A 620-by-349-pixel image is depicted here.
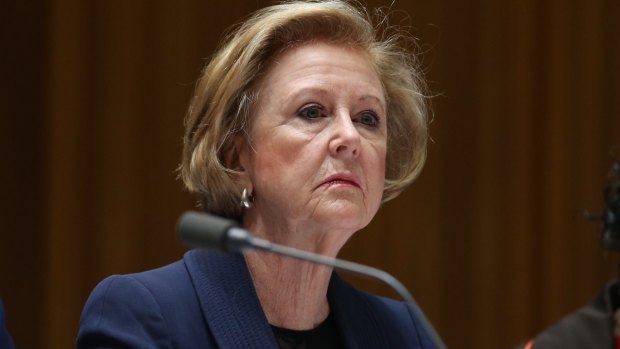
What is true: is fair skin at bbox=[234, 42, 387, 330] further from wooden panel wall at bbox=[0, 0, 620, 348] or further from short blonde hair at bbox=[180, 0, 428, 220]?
wooden panel wall at bbox=[0, 0, 620, 348]

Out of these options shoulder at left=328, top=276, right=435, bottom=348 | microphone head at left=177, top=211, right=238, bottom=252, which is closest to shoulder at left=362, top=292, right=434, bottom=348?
shoulder at left=328, top=276, right=435, bottom=348

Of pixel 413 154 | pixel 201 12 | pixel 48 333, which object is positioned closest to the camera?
pixel 413 154

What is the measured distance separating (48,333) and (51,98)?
73 centimetres

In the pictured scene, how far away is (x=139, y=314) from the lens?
7.09 ft

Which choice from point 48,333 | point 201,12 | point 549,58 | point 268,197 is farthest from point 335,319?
point 549,58

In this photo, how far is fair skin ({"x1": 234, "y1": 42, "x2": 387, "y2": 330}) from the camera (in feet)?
7.57

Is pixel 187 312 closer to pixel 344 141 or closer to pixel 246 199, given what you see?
pixel 246 199

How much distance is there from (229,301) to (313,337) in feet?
Result: 0.78

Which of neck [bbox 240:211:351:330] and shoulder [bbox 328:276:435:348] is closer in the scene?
neck [bbox 240:211:351:330]

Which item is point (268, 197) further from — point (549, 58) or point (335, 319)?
point (549, 58)

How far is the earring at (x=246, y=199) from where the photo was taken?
7.90 ft

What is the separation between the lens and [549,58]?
12.7ft

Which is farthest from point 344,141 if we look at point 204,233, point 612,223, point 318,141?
point 204,233

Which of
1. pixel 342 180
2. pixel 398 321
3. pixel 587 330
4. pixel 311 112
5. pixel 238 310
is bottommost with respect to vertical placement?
pixel 398 321
